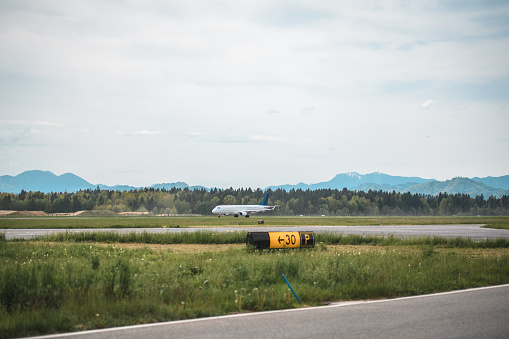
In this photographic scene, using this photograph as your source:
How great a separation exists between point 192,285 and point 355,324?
5.91 m

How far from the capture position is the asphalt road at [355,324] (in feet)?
28.4

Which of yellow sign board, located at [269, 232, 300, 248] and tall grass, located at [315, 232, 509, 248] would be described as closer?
yellow sign board, located at [269, 232, 300, 248]

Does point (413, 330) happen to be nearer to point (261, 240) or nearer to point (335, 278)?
point (335, 278)

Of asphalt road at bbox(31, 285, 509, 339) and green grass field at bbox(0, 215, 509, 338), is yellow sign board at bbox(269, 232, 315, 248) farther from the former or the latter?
asphalt road at bbox(31, 285, 509, 339)

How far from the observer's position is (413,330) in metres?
8.96

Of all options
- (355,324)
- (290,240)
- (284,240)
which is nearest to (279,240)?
(284,240)

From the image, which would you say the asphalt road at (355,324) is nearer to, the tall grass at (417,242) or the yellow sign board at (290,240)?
the yellow sign board at (290,240)

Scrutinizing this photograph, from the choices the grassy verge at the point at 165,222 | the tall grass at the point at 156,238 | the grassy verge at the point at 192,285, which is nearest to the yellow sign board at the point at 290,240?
the grassy verge at the point at 192,285

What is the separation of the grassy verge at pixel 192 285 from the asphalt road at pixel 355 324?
974 mm

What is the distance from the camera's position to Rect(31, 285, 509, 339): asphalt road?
28.4 feet

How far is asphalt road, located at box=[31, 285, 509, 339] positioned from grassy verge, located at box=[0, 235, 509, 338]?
974mm

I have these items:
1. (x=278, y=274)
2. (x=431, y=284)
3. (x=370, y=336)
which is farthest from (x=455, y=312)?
(x=278, y=274)

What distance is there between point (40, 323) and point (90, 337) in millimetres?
1599

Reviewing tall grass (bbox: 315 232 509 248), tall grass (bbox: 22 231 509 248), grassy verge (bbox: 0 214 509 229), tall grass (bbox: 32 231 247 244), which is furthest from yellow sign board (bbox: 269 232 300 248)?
grassy verge (bbox: 0 214 509 229)
